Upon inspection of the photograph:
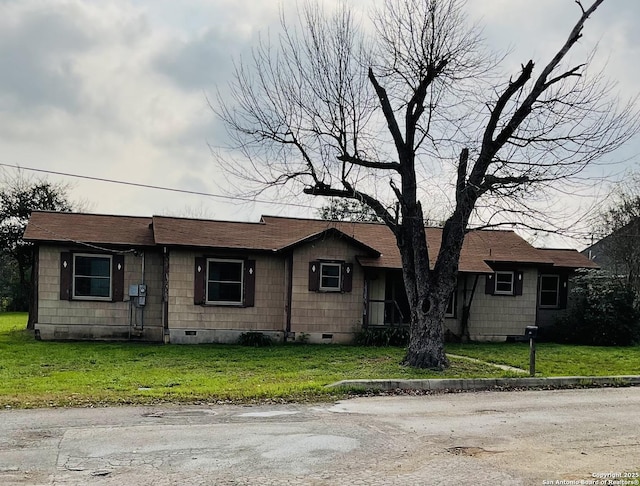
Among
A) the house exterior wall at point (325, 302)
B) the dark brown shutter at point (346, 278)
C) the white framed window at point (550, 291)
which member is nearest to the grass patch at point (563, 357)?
the white framed window at point (550, 291)

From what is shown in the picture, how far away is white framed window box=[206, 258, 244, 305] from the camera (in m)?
17.4

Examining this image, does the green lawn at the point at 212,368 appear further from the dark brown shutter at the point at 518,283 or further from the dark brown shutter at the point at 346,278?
the dark brown shutter at the point at 518,283

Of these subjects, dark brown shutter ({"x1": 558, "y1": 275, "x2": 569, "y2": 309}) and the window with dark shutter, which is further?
dark brown shutter ({"x1": 558, "y1": 275, "x2": 569, "y2": 309})

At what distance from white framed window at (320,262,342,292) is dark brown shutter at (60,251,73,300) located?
746 centimetres

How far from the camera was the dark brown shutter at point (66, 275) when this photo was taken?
16812 millimetres

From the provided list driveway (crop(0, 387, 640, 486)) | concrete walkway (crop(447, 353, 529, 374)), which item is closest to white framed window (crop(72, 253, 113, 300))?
driveway (crop(0, 387, 640, 486))

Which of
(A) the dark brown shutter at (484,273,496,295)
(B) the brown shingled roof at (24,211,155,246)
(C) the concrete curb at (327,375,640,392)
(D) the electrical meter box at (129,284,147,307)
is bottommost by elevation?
(C) the concrete curb at (327,375,640,392)

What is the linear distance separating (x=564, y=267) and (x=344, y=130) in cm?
1228

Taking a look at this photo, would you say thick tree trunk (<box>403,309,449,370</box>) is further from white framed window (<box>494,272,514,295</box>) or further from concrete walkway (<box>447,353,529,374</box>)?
white framed window (<box>494,272,514,295</box>)

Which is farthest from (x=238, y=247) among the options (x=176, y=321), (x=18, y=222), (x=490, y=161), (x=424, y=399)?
(x=18, y=222)

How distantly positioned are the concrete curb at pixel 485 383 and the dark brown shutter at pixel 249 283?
7693 mm

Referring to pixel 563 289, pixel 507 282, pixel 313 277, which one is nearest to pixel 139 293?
pixel 313 277

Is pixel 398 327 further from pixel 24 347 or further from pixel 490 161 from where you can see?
pixel 24 347

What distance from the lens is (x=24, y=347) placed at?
1494cm
